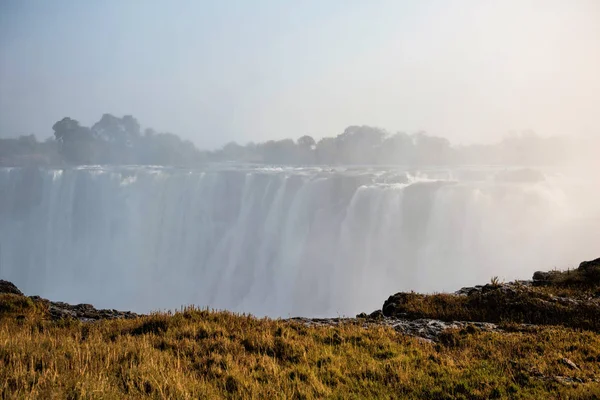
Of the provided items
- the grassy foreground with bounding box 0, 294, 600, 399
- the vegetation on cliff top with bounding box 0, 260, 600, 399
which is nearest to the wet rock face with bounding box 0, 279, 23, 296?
the grassy foreground with bounding box 0, 294, 600, 399

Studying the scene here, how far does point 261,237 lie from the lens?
107062mm

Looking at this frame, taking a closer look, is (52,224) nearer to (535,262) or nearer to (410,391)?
(535,262)

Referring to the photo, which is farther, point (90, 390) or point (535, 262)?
point (535, 262)

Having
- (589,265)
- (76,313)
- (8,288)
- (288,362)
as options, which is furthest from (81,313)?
(589,265)

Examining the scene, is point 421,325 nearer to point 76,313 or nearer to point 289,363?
point 289,363

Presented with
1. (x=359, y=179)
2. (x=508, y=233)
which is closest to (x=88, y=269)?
(x=359, y=179)

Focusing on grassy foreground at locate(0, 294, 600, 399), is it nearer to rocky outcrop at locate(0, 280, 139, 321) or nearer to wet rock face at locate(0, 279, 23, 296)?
rocky outcrop at locate(0, 280, 139, 321)

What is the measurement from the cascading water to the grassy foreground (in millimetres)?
69770

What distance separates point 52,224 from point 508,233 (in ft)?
422

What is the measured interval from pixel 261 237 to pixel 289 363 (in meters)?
97.9

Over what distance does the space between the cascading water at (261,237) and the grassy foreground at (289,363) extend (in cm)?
6977

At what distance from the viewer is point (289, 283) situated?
95.8 metres

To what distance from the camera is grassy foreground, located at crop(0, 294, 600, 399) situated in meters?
7.80

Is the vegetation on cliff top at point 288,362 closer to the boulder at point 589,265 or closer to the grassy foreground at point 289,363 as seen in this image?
the grassy foreground at point 289,363
